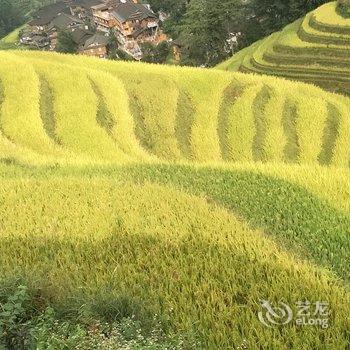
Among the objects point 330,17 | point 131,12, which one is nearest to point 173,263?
Answer: point 330,17

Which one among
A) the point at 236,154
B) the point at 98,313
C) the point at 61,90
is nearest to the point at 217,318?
the point at 98,313

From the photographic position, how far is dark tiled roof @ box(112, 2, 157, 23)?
55625 mm

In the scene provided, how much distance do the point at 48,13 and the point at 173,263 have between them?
2681 inches

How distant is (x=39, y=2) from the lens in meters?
87.1

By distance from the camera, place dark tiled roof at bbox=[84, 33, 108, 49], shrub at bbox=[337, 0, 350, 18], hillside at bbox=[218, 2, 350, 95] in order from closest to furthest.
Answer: hillside at bbox=[218, 2, 350, 95]
shrub at bbox=[337, 0, 350, 18]
dark tiled roof at bbox=[84, 33, 108, 49]

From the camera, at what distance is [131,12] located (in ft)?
184

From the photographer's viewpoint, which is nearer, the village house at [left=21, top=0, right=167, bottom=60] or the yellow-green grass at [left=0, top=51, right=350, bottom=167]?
the yellow-green grass at [left=0, top=51, right=350, bottom=167]

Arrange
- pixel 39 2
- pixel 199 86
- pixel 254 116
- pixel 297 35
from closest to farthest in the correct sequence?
pixel 254 116, pixel 199 86, pixel 297 35, pixel 39 2

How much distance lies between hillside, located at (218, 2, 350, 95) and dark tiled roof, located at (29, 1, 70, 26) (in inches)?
1670

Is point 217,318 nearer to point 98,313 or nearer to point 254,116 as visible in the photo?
point 98,313

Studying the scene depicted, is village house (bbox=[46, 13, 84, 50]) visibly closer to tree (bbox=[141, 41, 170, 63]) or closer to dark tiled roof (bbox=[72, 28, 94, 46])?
dark tiled roof (bbox=[72, 28, 94, 46])

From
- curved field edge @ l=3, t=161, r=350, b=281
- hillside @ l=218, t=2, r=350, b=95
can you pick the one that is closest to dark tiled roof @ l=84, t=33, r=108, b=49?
hillside @ l=218, t=2, r=350, b=95

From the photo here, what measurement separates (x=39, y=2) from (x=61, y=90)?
81.4 m

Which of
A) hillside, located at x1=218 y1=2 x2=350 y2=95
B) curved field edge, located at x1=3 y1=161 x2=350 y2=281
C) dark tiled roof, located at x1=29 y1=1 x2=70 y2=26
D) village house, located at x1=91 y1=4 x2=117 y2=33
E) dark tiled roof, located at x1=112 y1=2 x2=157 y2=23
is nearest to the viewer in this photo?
curved field edge, located at x1=3 y1=161 x2=350 y2=281
